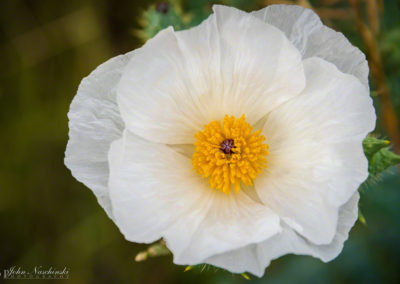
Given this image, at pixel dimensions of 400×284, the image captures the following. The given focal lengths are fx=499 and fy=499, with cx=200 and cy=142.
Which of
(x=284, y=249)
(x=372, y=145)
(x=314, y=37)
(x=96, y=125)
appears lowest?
(x=284, y=249)

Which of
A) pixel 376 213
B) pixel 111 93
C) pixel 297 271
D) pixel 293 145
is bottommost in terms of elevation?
pixel 297 271

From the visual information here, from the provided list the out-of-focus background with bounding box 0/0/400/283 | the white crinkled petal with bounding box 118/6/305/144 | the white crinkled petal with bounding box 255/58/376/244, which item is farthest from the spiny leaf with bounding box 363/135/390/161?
the out-of-focus background with bounding box 0/0/400/283

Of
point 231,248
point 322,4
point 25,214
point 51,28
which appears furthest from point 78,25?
point 231,248

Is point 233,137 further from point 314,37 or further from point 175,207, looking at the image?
point 314,37

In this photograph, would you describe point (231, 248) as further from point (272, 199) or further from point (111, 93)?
point (111, 93)

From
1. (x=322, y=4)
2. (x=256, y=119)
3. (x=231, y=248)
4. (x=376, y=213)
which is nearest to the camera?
(x=231, y=248)

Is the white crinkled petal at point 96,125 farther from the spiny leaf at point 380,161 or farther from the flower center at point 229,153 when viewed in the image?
the spiny leaf at point 380,161

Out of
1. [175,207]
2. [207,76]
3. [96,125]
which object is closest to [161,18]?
[207,76]

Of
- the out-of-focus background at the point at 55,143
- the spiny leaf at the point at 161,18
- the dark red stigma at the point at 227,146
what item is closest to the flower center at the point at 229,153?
the dark red stigma at the point at 227,146
